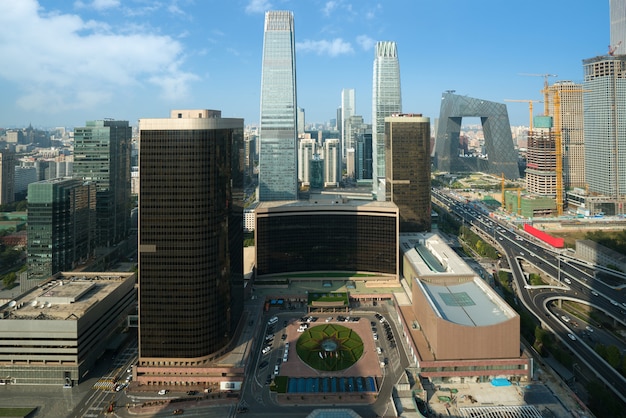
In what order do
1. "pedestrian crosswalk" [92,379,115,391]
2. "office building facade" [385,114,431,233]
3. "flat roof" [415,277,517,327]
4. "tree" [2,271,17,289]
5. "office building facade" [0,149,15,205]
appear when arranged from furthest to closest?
1. "office building facade" [0,149,15,205]
2. "office building facade" [385,114,431,233]
3. "tree" [2,271,17,289]
4. "flat roof" [415,277,517,327]
5. "pedestrian crosswalk" [92,379,115,391]

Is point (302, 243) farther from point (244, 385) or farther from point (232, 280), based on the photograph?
point (244, 385)

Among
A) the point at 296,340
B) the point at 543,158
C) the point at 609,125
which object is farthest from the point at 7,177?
the point at 609,125

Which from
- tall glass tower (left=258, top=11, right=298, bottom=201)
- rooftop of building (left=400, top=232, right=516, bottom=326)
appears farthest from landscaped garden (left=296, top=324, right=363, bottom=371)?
tall glass tower (left=258, top=11, right=298, bottom=201)

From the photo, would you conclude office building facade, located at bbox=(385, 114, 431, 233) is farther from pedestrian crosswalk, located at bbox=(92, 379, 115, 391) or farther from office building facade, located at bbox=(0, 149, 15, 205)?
office building facade, located at bbox=(0, 149, 15, 205)

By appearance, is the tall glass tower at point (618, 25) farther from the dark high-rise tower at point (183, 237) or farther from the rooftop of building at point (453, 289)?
the dark high-rise tower at point (183, 237)

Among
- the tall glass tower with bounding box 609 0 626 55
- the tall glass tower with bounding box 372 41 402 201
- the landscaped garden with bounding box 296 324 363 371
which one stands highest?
the tall glass tower with bounding box 609 0 626 55

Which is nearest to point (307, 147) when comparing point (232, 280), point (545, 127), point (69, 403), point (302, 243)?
point (545, 127)
